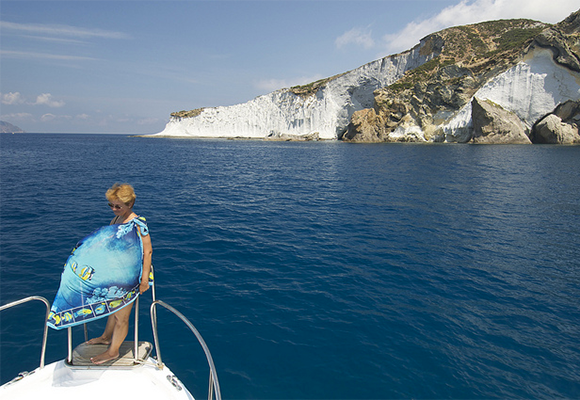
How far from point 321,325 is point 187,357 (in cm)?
313

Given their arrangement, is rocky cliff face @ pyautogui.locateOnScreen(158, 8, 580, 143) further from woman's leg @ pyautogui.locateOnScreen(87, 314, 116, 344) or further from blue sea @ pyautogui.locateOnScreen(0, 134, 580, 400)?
woman's leg @ pyautogui.locateOnScreen(87, 314, 116, 344)

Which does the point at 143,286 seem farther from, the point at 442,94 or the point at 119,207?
the point at 442,94

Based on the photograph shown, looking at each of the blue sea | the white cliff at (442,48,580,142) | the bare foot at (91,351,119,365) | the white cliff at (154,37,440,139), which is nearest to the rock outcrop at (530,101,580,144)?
the white cliff at (442,48,580,142)

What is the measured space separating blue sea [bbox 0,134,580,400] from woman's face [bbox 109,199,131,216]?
3.77m

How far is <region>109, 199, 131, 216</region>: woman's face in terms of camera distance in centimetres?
395

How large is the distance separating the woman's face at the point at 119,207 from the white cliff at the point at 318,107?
96.0m

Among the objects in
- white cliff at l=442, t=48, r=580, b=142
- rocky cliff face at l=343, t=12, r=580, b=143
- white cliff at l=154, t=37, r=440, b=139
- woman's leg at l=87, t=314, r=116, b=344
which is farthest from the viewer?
white cliff at l=154, t=37, r=440, b=139

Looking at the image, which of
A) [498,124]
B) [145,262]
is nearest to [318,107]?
[498,124]

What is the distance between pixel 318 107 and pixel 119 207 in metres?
97.5

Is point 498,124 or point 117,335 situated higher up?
point 498,124

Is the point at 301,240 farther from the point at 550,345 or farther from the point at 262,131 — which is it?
the point at 262,131

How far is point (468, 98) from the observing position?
221 feet

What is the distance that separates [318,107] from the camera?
316 feet

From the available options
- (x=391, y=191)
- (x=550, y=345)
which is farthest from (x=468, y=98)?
(x=550, y=345)
